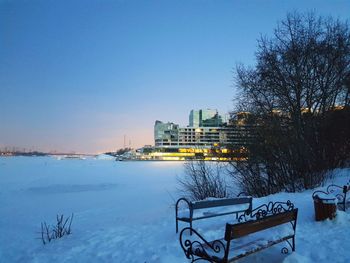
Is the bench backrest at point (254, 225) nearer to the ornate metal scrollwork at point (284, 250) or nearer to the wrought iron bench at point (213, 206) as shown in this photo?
the ornate metal scrollwork at point (284, 250)

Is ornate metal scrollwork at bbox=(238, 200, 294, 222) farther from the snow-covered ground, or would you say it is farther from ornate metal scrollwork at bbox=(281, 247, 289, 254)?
ornate metal scrollwork at bbox=(281, 247, 289, 254)

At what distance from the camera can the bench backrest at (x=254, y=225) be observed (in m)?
4.46

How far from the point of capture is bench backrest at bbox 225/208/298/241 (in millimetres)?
4457

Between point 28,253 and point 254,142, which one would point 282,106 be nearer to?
point 254,142

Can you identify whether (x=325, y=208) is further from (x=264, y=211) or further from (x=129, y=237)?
(x=129, y=237)

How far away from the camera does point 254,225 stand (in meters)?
4.86

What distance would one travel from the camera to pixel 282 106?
1891cm

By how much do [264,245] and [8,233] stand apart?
862 centimetres

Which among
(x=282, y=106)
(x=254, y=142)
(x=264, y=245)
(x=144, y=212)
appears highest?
(x=282, y=106)

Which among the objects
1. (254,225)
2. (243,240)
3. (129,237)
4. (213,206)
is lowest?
(129,237)

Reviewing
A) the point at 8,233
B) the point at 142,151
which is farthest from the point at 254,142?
the point at 142,151

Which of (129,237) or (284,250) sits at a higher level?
(284,250)

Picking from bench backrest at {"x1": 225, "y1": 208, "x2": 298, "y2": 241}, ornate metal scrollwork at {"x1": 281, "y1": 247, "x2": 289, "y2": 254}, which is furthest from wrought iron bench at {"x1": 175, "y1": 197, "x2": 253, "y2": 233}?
bench backrest at {"x1": 225, "y1": 208, "x2": 298, "y2": 241}

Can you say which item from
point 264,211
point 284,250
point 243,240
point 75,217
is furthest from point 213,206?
point 75,217
